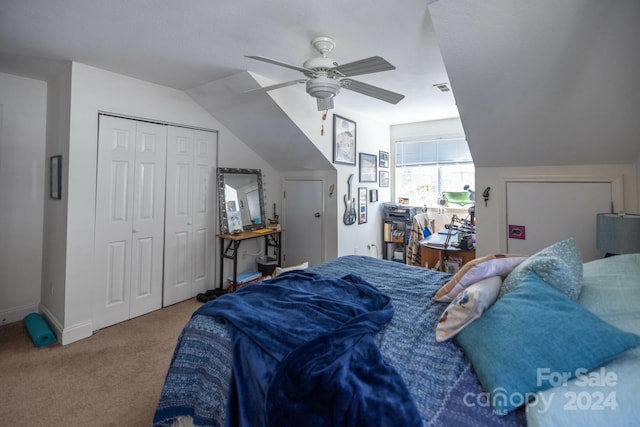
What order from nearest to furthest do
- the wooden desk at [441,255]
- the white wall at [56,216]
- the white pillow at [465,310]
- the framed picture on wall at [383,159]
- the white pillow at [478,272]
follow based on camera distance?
the white pillow at [465,310] < the white pillow at [478,272] < the white wall at [56,216] < the wooden desk at [441,255] < the framed picture on wall at [383,159]

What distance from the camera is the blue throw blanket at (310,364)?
0.91 meters

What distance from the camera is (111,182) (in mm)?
2867

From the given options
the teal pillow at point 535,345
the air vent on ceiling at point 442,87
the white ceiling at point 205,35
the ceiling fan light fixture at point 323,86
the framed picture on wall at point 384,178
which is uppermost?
the air vent on ceiling at point 442,87

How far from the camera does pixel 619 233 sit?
200cm

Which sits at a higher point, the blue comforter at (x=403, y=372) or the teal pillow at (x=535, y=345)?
the teal pillow at (x=535, y=345)

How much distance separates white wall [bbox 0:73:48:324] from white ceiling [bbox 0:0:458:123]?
23 centimetres

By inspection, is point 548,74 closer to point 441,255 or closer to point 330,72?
point 330,72

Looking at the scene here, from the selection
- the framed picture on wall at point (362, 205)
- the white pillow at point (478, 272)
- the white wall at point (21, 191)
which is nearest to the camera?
the white pillow at point (478, 272)

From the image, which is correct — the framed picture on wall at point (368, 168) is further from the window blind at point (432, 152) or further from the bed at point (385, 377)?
the bed at point (385, 377)

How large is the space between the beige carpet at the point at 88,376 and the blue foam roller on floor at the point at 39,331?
0.06 meters

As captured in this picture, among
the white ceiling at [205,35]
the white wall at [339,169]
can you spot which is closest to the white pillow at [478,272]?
the white ceiling at [205,35]

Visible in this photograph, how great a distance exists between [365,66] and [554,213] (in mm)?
2180

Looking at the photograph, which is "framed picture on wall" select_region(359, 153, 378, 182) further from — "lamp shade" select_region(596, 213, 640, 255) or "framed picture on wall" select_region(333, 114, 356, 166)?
"lamp shade" select_region(596, 213, 640, 255)

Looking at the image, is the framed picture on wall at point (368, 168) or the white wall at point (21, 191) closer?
the white wall at point (21, 191)
